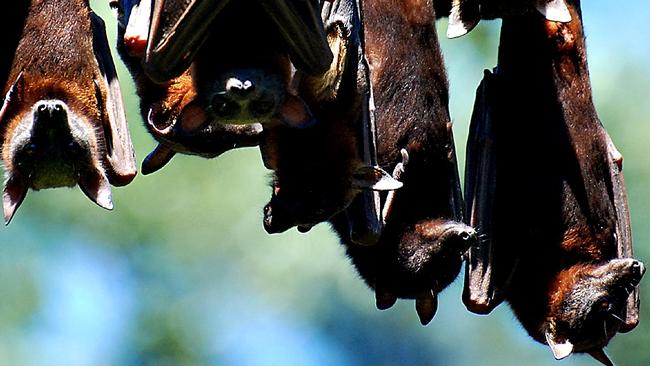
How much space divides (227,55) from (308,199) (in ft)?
2.80

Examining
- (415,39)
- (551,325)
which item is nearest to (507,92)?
(415,39)

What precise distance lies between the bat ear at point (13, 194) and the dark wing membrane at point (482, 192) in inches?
105

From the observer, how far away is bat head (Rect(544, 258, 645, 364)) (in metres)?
9.54

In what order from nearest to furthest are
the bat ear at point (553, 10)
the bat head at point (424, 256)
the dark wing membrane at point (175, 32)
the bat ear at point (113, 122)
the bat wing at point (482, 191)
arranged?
the dark wing membrane at point (175, 32) < the bat ear at point (113, 122) < the bat ear at point (553, 10) < the bat head at point (424, 256) < the bat wing at point (482, 191)

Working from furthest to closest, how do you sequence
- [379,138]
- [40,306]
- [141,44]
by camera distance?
1. [40,306]
2. [379,138]
3. [141,44]

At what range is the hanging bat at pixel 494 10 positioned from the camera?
8.59m

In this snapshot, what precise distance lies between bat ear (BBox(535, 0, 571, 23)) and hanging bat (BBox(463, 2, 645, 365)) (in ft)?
2.28

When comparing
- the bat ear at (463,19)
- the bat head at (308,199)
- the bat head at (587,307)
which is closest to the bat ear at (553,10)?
the bat ear at (463,19)

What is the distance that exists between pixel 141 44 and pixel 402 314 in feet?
66.7

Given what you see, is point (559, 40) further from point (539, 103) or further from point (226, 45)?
point (226, 45)

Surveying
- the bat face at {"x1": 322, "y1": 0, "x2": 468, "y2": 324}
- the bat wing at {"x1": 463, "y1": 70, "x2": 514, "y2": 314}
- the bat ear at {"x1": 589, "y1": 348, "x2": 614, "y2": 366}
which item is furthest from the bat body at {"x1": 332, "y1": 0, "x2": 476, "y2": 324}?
the bat ear at {"x1": 589, "y1": 348, "x2": 614, "y2": 366}

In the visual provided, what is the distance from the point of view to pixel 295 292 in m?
25.1

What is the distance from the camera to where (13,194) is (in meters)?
7.77

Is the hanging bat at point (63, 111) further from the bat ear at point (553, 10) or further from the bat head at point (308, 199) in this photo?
the bat ear at point (553, 10)
